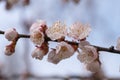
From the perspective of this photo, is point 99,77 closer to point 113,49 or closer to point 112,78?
point 112,78

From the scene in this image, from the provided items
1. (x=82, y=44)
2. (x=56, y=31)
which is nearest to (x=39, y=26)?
(x=56, y=31)

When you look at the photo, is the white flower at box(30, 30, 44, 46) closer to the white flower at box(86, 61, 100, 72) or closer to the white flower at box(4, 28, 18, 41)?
the white flower at box(4, 28, 18, 41)

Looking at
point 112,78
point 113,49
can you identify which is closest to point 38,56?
point 113,49

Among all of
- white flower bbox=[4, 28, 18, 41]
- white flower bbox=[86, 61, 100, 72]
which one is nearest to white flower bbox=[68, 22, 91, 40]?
white flower bbox=[86, 61, 100, 72]

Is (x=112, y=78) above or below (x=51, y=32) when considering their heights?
below

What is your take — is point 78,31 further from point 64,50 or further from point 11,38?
point 11,38

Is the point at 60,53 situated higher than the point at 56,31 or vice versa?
the point at 56,31
